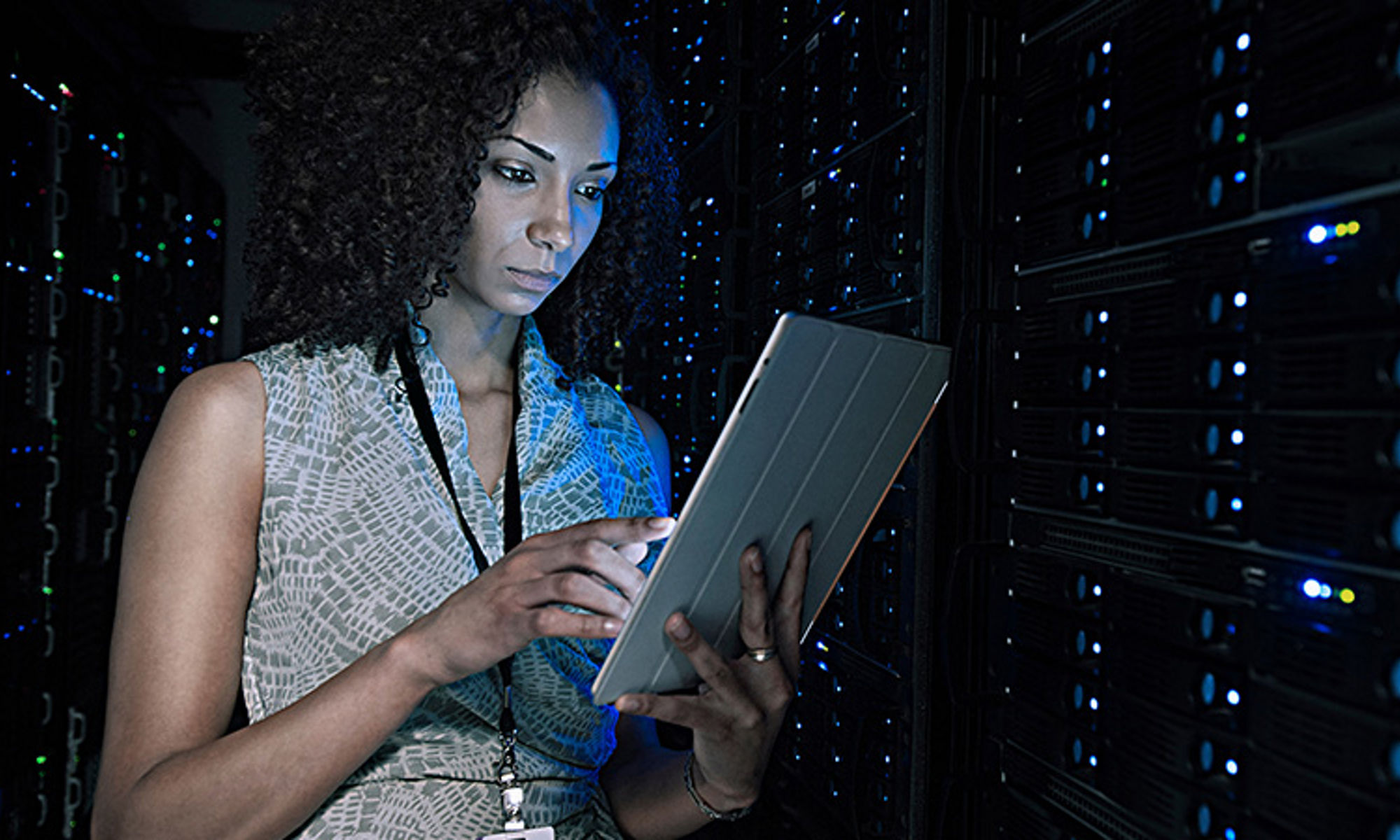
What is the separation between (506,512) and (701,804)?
1.27 feet

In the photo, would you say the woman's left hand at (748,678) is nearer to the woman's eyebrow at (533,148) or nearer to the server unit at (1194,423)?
the server unit at (1194,423)

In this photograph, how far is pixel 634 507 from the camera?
4.30ft

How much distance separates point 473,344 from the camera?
122 cm

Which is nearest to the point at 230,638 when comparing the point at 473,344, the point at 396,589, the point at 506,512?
the point at 396,589

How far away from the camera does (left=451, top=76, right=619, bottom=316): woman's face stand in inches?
41.6

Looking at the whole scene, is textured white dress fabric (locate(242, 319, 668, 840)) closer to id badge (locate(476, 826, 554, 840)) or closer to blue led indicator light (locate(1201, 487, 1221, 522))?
id badge (locate(476, 826, 554, 840))

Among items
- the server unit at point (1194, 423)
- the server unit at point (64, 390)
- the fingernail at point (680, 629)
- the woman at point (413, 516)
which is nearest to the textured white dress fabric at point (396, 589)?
the woman at point (413, 516)

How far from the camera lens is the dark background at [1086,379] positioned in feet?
2.10

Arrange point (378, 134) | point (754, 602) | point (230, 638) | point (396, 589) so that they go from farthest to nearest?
point (378, 134) < point (396, 589) < point (230, 638) < point (754, 602)

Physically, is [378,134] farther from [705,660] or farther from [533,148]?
[705,660]

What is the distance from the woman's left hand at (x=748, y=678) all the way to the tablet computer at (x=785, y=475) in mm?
11

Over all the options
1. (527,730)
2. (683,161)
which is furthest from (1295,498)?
(683,161)

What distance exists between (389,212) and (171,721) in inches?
22.5

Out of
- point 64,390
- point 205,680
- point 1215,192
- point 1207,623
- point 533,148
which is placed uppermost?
point 533,148
